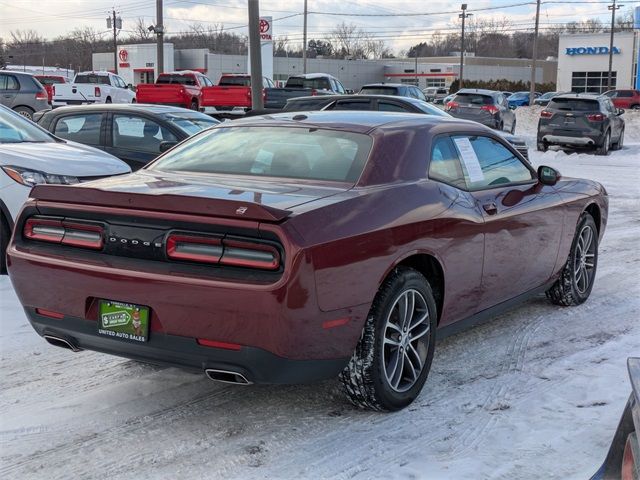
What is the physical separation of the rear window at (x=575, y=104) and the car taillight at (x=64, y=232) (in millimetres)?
19832

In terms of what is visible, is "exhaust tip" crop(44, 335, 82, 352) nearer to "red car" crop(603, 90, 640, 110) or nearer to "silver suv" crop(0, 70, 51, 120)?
"silver suv" crop(0, 70, 51, 120)

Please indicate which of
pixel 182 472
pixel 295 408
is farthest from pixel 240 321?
pixel 295 408

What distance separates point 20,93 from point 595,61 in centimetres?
5415

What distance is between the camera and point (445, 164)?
4832mm

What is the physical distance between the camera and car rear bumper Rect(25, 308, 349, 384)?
356 cm

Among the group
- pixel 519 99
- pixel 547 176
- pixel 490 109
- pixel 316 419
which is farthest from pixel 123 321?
pixel 519 99

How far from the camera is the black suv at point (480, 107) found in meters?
22.8

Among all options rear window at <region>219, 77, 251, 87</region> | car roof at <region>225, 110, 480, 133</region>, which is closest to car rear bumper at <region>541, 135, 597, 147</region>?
rear window at <region>219, 77, 251, 87</region>

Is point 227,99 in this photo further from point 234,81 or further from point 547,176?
point 547,176

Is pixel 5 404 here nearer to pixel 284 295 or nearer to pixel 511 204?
pixel 284 295

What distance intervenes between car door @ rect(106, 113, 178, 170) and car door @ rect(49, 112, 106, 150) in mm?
134

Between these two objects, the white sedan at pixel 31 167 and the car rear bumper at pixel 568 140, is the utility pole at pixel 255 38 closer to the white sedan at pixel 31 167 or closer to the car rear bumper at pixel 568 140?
the white sedan at pixel 31 167

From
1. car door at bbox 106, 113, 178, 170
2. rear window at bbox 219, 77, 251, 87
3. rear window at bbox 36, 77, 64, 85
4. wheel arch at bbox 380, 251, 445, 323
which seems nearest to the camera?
wheel arch at bbox 380, 251, 445, 323

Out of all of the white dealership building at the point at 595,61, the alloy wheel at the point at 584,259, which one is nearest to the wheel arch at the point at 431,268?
the alloy wheel at the point at 584,259
